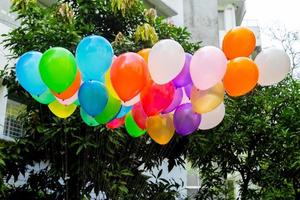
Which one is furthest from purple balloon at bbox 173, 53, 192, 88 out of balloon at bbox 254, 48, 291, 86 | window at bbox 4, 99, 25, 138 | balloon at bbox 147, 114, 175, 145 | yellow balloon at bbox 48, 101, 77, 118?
window at bbox 4, 99, 25, 138

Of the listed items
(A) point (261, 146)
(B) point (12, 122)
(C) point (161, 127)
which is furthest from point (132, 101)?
(A) point (261, 146)

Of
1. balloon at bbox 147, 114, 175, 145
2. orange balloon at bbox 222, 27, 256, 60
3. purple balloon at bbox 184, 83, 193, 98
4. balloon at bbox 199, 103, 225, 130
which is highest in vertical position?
orange balloon at bbox 222, 27, 256, 60

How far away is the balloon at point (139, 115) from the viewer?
13.2ft

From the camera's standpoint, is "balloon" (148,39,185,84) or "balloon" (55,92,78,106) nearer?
→ "balloon" (148,39,185,84)

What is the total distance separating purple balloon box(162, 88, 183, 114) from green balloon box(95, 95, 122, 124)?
424 mm

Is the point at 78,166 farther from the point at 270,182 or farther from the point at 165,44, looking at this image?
the point at 270,182

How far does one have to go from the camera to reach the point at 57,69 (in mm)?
3473

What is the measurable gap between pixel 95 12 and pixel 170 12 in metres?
4.88

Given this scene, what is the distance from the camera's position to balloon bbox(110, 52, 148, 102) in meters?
3.45

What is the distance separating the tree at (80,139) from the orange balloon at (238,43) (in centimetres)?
147

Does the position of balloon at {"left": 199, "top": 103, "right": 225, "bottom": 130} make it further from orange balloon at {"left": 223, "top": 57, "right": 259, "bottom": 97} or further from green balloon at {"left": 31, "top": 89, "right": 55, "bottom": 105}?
green balloon at {"left": 31, "top": 89, "right": 55, "bottom": 105}

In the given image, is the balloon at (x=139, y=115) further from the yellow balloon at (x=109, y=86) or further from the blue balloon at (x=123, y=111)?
the yellow balloon at (x=109, y=86)

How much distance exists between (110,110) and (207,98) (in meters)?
0.80

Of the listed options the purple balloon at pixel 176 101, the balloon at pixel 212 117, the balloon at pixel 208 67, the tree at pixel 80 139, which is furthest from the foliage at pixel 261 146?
the balloon at pixel 208 67
